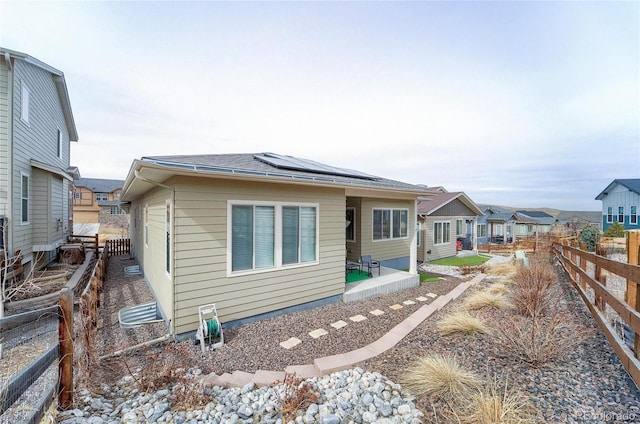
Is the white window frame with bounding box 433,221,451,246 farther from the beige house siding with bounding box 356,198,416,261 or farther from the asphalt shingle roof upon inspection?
the asphalt shingle roof

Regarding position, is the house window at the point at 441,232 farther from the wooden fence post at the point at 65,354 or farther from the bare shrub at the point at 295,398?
the wooden fence post at the point at 65,354

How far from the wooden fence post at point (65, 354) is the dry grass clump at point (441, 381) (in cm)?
340

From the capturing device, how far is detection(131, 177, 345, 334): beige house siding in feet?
15.1

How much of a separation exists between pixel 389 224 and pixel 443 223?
19.3 ft

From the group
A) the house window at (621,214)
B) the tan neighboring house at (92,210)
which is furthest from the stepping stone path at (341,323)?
the tan neighboring house at (92,210)

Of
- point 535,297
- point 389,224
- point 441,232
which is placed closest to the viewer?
point 535,297

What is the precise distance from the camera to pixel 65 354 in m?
2.68

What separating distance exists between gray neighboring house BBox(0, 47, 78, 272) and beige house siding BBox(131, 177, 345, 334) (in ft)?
15.1

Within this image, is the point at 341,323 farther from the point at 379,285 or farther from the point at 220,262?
the point at 220,262

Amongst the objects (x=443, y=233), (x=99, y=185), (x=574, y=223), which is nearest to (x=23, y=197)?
(x=443, y=233)

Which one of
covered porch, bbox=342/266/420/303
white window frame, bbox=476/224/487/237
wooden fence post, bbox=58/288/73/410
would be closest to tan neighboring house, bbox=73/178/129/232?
covered porch, bbox=342/266/420/303

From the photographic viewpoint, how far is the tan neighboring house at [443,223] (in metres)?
14.7

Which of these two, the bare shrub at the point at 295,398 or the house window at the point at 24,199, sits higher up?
the house window at the point at 24,199

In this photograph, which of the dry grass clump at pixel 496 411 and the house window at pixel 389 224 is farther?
the house window at pixel 389 224
